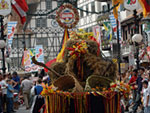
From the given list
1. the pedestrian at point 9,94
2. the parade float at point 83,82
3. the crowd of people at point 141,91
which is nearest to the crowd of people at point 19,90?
the pedestrian at point 9,94

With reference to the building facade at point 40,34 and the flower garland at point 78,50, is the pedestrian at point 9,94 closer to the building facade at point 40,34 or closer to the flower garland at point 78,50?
the flower garland at point 78,50

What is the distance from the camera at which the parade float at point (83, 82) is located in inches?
364

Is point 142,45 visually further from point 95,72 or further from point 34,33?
point 95,72

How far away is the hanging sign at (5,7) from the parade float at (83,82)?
9.91m

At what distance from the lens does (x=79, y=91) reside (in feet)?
Result: 30.8

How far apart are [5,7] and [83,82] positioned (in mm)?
10906

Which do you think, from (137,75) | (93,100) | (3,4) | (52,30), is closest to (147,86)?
(137,75)

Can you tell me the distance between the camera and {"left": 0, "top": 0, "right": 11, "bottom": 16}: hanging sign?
2031cm

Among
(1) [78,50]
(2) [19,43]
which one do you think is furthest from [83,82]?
(2) [19,43]

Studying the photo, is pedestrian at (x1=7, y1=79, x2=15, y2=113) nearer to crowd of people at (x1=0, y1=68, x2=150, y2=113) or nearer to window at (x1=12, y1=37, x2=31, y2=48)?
crowd of people at (x1=0, y1=68, x2=150, y2=113)

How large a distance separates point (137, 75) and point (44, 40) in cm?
3709

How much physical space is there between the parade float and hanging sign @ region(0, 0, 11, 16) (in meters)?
9.91

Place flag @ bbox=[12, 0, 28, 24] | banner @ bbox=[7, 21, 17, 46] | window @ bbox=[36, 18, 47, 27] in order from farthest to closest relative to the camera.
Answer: window @ bbox=[36, 18, 47, 27] → banner @ bbox=[7, 21, 17, 46] → flag @ bbox=[12, 0, 28, 24]

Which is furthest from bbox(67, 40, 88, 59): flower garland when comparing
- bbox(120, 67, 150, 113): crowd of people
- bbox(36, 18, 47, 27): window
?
bbox(36, 18, 47, 27): window
